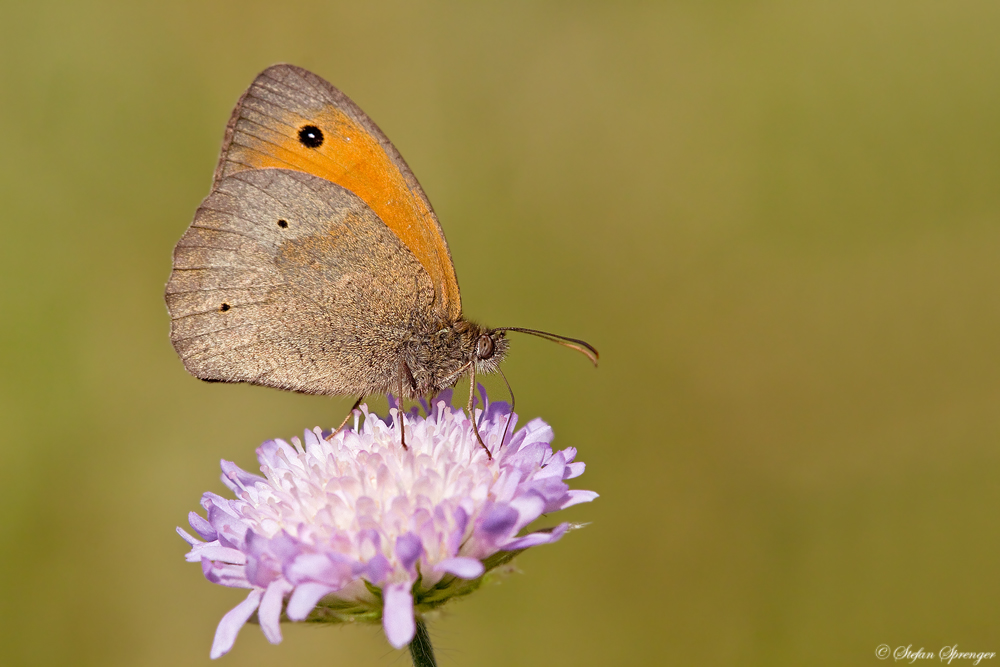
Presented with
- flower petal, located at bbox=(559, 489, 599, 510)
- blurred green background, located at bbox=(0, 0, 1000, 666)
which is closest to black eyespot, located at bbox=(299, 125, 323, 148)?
flower petal, located at bbox=(559, 489, 599, 510)

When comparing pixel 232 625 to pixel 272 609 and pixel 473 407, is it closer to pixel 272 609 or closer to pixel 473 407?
pixel 272 609

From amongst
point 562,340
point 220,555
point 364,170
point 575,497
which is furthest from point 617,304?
point 220,555

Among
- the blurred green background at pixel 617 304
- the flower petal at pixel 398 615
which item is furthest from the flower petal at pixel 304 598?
the blurred green background at pixel 617 304

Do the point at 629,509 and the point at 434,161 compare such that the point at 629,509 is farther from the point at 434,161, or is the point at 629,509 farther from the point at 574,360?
the point at 434,161

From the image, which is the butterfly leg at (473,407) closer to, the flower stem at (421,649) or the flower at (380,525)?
the flower at (380,525)

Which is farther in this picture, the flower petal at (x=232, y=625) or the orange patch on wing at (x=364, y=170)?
the orange patch on wing at (x=364, y=170)

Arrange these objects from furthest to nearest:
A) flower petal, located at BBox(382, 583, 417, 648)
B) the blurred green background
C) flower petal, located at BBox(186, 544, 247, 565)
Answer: the blurred green background, flower petal, located at BBox(186, 544, 247, 565), flower petal, located at BBox(382, 583, 417, 648)

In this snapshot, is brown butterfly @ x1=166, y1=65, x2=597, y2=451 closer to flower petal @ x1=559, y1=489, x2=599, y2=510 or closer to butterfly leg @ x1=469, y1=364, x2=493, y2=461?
butterfly leg @ x1=469, y1=364, x2=493, y2=461
